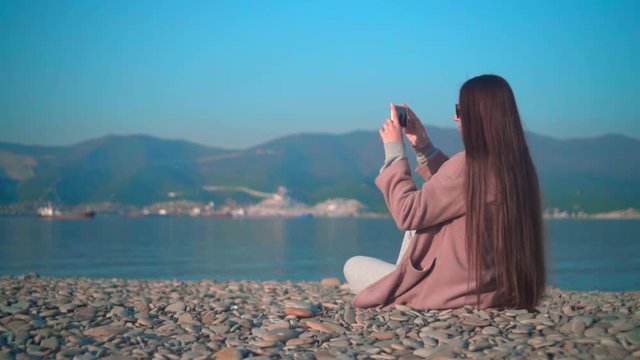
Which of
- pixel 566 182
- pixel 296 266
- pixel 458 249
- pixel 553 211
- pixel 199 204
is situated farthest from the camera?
pixel 199 204

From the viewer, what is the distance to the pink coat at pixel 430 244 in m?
4.12

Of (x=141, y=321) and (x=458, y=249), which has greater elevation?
(x=458, y=249)

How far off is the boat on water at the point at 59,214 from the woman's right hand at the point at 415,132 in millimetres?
109986

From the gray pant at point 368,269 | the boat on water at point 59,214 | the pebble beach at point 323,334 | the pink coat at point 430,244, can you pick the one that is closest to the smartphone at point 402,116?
the pink coat at point 430,244

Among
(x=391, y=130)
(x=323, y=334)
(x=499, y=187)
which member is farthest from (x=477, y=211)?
(x=323, y=334)

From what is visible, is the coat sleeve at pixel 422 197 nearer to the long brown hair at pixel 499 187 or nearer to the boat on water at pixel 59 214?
the long brown hair at pixel 499 187

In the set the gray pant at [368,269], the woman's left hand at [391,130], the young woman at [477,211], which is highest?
the woman's left hand at [391,130]

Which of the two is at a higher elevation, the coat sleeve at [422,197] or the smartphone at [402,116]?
the smartphone at [402,116]

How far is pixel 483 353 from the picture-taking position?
376 centimetres

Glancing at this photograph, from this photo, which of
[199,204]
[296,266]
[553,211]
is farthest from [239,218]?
[296,266]

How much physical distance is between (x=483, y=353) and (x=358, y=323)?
105cm

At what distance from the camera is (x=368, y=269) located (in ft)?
17.1

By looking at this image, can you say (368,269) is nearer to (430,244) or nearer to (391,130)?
(430,244)

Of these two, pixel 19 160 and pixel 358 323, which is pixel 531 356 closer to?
pixel 358 323
